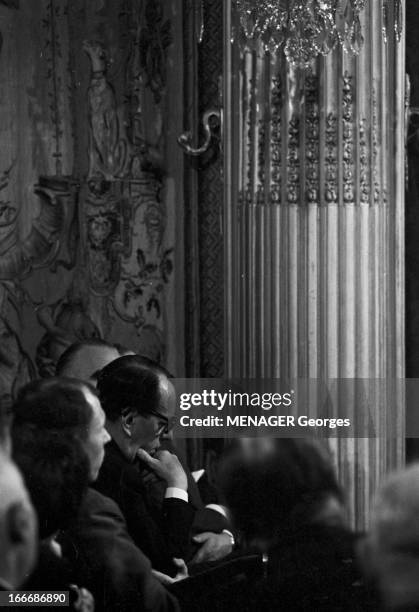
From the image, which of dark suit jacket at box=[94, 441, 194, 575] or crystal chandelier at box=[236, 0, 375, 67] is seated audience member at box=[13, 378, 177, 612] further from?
crystal chandelier at box=[236, 0, 375, 67]

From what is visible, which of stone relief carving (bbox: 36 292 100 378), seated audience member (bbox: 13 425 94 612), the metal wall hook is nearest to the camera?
seated audience member (bbox: 13 425 94 612)

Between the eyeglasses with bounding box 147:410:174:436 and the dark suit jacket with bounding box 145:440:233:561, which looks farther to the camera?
the eyeglasses with bounding box 147:410:174:436

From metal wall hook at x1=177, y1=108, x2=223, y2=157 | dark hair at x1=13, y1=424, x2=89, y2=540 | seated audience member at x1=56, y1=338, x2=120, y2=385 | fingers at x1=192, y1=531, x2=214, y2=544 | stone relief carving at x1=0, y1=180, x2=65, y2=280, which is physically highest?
metal wall hook at x1=177, y1=108, x2=223, y2=157

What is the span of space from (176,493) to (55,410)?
1.36ft

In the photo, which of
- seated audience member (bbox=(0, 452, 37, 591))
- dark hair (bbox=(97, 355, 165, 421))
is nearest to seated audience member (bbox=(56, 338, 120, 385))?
dark hair (bbox=(97, 355, 165, 421))

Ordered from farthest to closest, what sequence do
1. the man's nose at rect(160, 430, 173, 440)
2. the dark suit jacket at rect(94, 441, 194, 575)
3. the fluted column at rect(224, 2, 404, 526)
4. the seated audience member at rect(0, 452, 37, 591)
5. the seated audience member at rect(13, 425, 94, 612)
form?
the fluted column at rect(224, 2, 404, 526) < the man's nose at rect(160, 430, 173, 440) < the dark suit jacket at rect(94, 441, 194, 575) < the seated audience member at rect(13, 425, 94, 612) < the seated audience member at rect(0, 452, 37, 591)

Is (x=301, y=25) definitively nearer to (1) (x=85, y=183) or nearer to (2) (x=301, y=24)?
(2) (x=301, y=24)

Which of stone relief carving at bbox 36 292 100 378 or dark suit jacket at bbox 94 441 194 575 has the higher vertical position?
stone relief carving at bbox 36 292 100 378

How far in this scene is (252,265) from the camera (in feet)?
13.4

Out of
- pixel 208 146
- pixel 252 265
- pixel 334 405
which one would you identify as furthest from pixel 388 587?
pixel 208 146

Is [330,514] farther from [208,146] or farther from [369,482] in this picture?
[208,146]

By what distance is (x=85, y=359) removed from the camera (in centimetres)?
411

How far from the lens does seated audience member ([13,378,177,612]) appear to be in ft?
11.7

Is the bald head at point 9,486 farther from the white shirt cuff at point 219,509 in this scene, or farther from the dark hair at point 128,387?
the white shirt cuff at point 219,509
